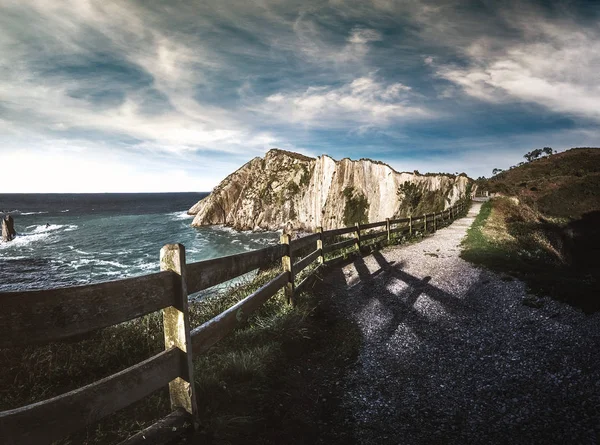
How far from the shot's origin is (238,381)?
4.07m

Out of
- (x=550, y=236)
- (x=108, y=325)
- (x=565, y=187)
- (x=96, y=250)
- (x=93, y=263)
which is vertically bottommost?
(x=93, y=263)

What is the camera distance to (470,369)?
4570 millimetres

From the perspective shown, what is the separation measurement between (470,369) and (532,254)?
11.7m

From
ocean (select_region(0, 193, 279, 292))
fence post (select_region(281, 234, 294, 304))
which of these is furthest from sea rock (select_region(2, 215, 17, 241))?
fence post (select_region(281, 234, 294, 304))

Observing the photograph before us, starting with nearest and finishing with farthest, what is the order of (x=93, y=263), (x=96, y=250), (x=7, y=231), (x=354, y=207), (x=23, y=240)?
(x=93, y=263), (x=354, y=207), (x=96, y=250), (x=23, y=240), (x=7, y=231)

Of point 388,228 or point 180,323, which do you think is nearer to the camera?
point 180,323

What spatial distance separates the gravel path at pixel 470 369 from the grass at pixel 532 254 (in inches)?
22.6

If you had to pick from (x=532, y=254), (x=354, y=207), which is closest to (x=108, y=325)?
(x=532, y=254)

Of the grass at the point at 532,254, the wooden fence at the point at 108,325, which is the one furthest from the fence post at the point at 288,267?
the grass at the point at 532,254

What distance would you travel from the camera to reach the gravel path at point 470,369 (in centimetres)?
338

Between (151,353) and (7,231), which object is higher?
(151,353)

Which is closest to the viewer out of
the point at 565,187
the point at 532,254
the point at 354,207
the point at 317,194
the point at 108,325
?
the point at 108,325

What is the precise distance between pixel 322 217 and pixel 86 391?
4232 cm

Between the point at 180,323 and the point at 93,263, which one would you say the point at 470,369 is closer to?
the point at 180,323
